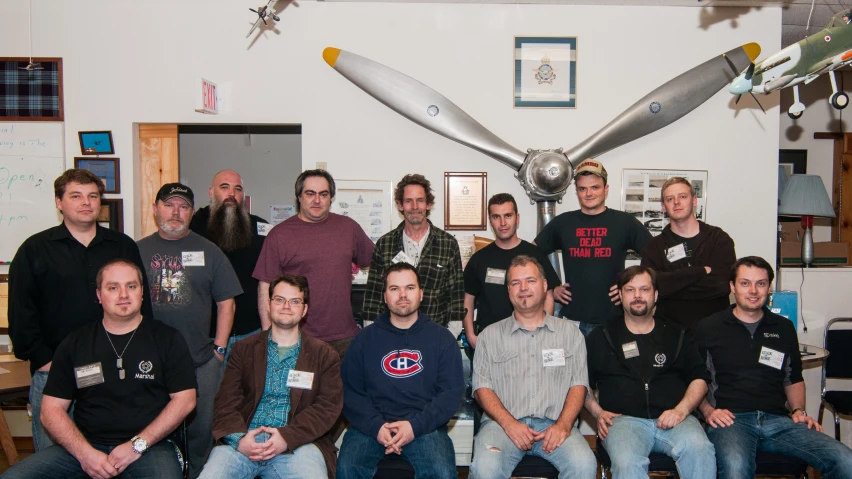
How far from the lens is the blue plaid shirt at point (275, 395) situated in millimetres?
2695

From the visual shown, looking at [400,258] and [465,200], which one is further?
[465,200]

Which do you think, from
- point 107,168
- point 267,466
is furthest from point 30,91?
point 267,466

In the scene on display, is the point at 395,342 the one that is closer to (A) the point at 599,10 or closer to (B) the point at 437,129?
(B) the point at 437,129

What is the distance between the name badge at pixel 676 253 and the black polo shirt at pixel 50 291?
269 centimetres

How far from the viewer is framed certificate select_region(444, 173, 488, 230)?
432cm

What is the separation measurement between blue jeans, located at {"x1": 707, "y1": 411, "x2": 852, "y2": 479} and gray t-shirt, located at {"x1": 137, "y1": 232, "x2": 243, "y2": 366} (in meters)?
2.56

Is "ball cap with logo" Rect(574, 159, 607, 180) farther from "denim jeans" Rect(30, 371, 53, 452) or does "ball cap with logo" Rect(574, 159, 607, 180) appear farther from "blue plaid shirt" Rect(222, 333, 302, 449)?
"denim jeans" Rect(30, 371, 53, 452)

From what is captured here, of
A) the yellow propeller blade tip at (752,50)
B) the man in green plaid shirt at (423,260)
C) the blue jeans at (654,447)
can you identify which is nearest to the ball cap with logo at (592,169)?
the man in green plaid shirt at (423,260)

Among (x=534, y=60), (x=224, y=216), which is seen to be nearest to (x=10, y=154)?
(x=224, y=216)

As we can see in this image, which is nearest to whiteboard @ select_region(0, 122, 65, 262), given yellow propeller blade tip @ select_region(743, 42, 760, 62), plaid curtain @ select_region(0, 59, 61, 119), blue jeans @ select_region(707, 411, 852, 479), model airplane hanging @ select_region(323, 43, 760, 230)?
plaid curtain @ select_region(0, 59, 61, 119)

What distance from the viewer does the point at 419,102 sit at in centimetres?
399

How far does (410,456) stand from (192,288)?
1.46m

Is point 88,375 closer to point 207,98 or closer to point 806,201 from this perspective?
point 207,98

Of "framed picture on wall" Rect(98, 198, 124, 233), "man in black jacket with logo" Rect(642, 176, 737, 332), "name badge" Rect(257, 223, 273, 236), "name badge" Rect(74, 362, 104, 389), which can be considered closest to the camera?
"name badge" Rect(74, 362, 104, 389)
